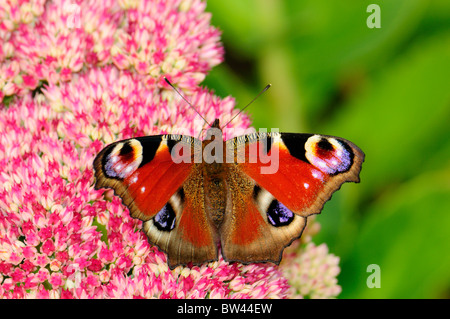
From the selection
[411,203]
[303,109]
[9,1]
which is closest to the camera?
[9,1]

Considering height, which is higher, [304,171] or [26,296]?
[304,171]

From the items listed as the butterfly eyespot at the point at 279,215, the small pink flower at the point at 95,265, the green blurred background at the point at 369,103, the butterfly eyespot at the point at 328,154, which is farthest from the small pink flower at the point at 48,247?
the green blurred background at the point at 369,103

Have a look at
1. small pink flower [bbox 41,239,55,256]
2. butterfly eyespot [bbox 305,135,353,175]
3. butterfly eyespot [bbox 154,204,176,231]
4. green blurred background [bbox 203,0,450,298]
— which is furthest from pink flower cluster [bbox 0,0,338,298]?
green blurred background [bbox 203,0,450,298]

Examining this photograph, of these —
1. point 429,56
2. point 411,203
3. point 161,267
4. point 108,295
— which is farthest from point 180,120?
point 429,56

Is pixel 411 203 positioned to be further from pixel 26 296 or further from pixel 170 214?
pixel 26 296

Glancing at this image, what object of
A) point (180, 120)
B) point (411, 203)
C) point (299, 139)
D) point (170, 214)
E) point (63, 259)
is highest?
point (299, 139)

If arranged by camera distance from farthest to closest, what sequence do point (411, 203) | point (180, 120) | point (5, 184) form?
point (411, 203)
point (180, 120)
point (5, 184)

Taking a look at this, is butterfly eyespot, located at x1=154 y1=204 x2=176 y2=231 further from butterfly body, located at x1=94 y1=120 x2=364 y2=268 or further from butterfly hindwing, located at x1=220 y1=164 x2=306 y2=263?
butterfly hindwing, located at x1=220 y1=164 x2=306 y2=263
